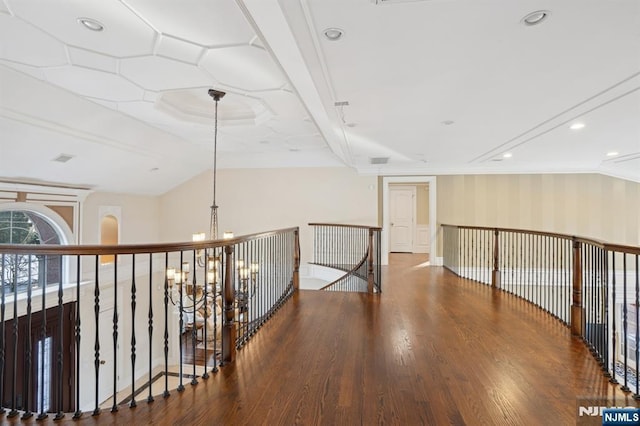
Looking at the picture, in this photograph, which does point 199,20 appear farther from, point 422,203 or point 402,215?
point 422,203

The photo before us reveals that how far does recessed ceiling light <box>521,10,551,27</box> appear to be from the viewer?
76.5 inches

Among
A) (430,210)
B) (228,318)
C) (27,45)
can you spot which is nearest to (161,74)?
(27,45)

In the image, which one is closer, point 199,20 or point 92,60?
point 199,20

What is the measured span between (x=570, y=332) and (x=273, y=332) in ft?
10.7

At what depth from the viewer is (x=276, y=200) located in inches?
335

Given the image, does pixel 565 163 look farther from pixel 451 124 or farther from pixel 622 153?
pixel 451 124

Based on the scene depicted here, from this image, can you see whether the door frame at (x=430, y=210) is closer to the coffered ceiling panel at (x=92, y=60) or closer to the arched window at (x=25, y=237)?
the coffered ceiling panel at (x=92, y=60)

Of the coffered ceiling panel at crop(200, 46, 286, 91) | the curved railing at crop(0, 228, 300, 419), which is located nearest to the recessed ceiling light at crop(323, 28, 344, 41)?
the coffered ceiling panel at crop(200, 46, 286, 91)

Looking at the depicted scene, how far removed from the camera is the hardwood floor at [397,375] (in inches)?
80.7

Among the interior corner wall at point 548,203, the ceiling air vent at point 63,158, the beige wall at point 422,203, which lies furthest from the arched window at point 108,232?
the beige wall at point 422,203

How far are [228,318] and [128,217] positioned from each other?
6.71m

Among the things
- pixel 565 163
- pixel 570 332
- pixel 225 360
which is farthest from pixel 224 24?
pixel 565 163

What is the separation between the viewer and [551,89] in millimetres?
3076

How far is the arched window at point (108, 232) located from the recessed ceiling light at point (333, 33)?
7.60m
